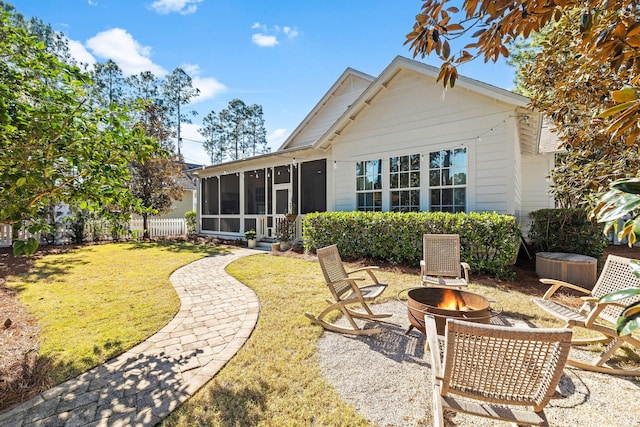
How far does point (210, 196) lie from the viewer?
52.2 ft

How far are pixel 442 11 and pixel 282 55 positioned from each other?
1004 centimetres

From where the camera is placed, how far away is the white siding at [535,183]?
11.7 meters

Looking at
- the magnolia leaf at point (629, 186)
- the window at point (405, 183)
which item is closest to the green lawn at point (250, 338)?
the magnolia leaf at point (629, 186)

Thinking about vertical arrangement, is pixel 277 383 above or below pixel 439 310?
below

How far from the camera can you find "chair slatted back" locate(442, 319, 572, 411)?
1.77 m

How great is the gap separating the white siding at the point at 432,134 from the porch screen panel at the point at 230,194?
250 inches

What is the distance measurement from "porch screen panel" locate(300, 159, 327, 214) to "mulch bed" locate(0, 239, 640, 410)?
4.06 metres

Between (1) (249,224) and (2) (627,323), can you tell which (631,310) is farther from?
(1) (249,224)

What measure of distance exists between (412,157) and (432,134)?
87 centimetres

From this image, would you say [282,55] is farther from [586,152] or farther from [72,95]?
[586,152]

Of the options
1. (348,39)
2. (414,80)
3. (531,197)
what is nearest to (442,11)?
(348,39)

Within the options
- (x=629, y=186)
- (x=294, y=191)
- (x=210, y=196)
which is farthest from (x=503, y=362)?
(x=210, y=196)

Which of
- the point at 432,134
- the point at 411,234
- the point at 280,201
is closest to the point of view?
the point at 411,234

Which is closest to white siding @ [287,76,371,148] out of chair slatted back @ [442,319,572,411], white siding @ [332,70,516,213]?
white siding @ [332,70,516,213]
